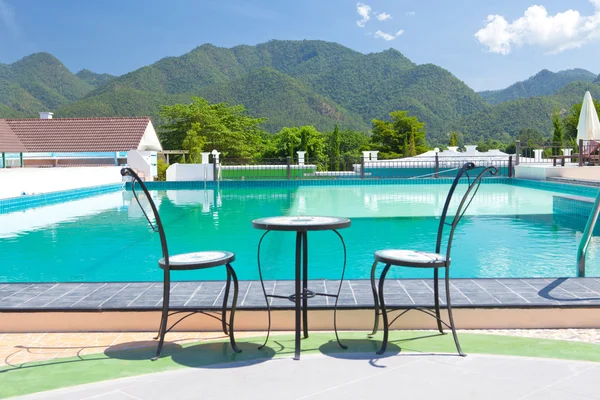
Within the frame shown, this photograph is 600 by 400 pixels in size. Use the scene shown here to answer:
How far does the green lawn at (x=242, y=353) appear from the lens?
2484mm

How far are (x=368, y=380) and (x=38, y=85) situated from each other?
63051mm

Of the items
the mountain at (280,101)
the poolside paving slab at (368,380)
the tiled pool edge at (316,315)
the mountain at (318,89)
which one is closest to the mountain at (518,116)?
the mountain at (318,89)

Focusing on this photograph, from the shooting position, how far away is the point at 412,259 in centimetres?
267

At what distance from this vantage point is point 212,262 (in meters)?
2.67

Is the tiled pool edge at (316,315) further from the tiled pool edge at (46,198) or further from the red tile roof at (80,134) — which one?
the red tile roof at (80,134)

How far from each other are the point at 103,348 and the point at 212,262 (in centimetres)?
83

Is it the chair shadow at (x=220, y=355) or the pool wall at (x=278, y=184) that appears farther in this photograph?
the pool wall at (x=278, y=184)

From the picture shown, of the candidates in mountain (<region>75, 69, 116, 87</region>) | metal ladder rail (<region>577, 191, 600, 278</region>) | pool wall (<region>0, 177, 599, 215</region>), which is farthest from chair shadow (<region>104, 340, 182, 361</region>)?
mountain (<region>75, 69, 116, 87</region>)

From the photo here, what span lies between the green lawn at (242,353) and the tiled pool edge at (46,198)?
419 inches

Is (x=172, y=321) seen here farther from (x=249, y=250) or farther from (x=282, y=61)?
(x=282, y=61)

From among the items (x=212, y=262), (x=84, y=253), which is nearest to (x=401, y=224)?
(x=84, y=253)

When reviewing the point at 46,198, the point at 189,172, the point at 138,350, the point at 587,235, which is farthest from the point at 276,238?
the point at 189,172

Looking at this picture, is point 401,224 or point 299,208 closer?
point 401,224

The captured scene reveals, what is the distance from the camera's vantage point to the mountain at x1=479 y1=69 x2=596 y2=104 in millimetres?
65375
